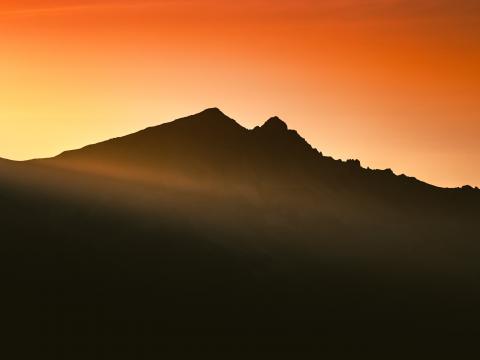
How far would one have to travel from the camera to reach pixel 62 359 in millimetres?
199125

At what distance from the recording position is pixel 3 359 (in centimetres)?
19275

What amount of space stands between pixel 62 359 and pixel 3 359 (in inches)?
496
